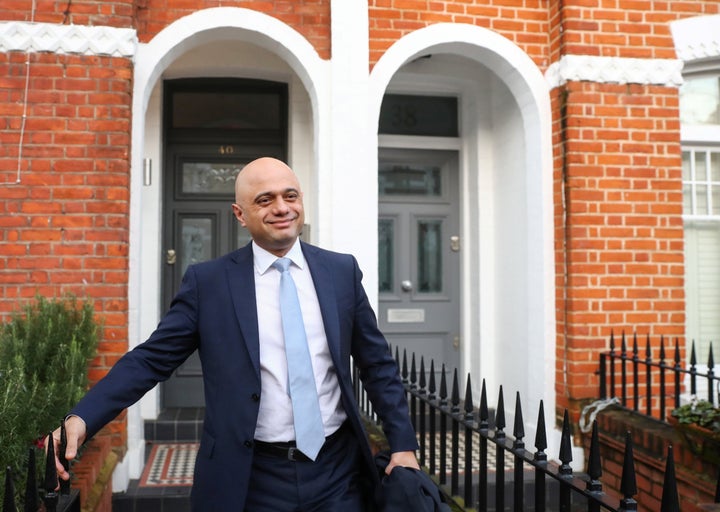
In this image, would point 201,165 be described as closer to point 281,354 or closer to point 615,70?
point 615,70

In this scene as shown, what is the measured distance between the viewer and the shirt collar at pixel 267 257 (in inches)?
88.7

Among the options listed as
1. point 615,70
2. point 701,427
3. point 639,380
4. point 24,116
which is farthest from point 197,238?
point 701,427

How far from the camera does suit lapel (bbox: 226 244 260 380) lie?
212 centimetres

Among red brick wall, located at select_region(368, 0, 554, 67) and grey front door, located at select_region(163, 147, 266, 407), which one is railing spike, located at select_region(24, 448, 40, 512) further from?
grey front door, located at select_region(163, 147, 266, 407)

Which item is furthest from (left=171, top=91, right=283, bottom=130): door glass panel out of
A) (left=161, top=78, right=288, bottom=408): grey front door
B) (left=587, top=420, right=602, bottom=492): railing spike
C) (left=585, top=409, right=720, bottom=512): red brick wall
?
(left=587, top=420, right=602, bottom=492): railing spike

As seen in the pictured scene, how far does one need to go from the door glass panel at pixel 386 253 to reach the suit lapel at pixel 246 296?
424cm

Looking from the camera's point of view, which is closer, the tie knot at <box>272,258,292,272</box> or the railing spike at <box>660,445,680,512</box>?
the railing spike at <box>660,445,680,512</box>

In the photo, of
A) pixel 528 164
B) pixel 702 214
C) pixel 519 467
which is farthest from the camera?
pixel 702 214

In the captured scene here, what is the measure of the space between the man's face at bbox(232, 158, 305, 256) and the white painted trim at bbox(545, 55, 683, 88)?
148 inches

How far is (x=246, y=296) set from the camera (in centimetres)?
219

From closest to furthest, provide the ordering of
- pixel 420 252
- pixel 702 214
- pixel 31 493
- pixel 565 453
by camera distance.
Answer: pixel 31 493 → pixel 565 453 → pixel 702 214 → pixel 420 252

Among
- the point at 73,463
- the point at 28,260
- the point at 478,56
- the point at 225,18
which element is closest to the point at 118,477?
the point at 73,463

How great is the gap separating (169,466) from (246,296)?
3452 millimetres

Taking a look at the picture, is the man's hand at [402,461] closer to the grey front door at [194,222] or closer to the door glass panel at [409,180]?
the grey front door at [194,222]
